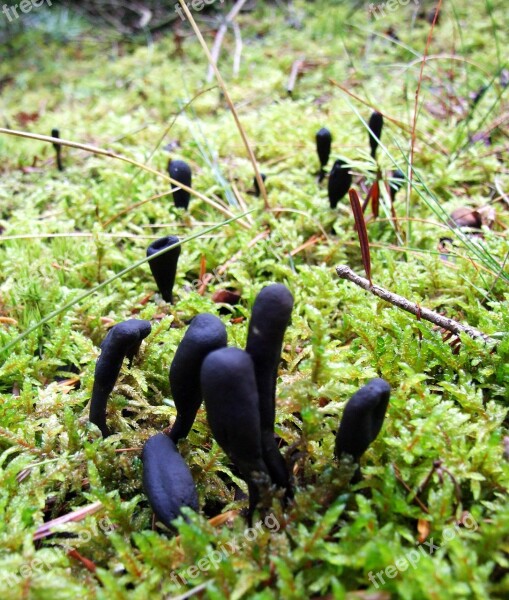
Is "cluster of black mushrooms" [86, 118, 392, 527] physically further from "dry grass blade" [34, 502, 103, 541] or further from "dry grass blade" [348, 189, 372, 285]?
"dry grass blade" [348, 189, 372, 285]

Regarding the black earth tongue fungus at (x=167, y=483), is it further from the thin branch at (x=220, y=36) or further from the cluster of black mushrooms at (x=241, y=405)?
the thin branch at (x=220, y=36)

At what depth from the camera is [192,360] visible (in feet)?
3.31

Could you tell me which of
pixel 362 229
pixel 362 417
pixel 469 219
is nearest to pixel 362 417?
pixel 362 417

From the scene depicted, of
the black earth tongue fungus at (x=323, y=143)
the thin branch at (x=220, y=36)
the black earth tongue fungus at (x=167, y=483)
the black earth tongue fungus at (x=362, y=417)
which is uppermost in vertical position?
the thin branch at (x=220, y=36)

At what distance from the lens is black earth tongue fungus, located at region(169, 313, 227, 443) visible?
0.98 metres

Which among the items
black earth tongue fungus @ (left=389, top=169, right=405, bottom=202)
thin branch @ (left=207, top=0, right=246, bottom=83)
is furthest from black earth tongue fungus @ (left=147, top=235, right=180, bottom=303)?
thin branch @ (left=207, top=0, right=246, bottom=83)

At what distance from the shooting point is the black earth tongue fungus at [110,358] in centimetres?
115

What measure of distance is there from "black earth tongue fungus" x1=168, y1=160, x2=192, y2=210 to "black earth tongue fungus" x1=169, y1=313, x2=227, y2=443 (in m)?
1.21

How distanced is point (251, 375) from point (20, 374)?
902 millimetres

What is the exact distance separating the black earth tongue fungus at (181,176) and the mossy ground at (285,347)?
9 centimetres

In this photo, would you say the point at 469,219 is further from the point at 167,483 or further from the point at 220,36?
the point at 220,36

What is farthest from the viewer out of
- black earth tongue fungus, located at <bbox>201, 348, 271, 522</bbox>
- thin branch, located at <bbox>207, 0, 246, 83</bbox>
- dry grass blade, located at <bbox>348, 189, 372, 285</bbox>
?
thin branch, located at <bbox>207, 0, 246, 83</bbox>

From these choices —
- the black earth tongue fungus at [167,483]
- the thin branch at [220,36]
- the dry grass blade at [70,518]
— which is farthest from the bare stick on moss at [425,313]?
the thin branch at [220,36]

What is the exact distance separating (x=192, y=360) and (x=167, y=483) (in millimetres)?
234
